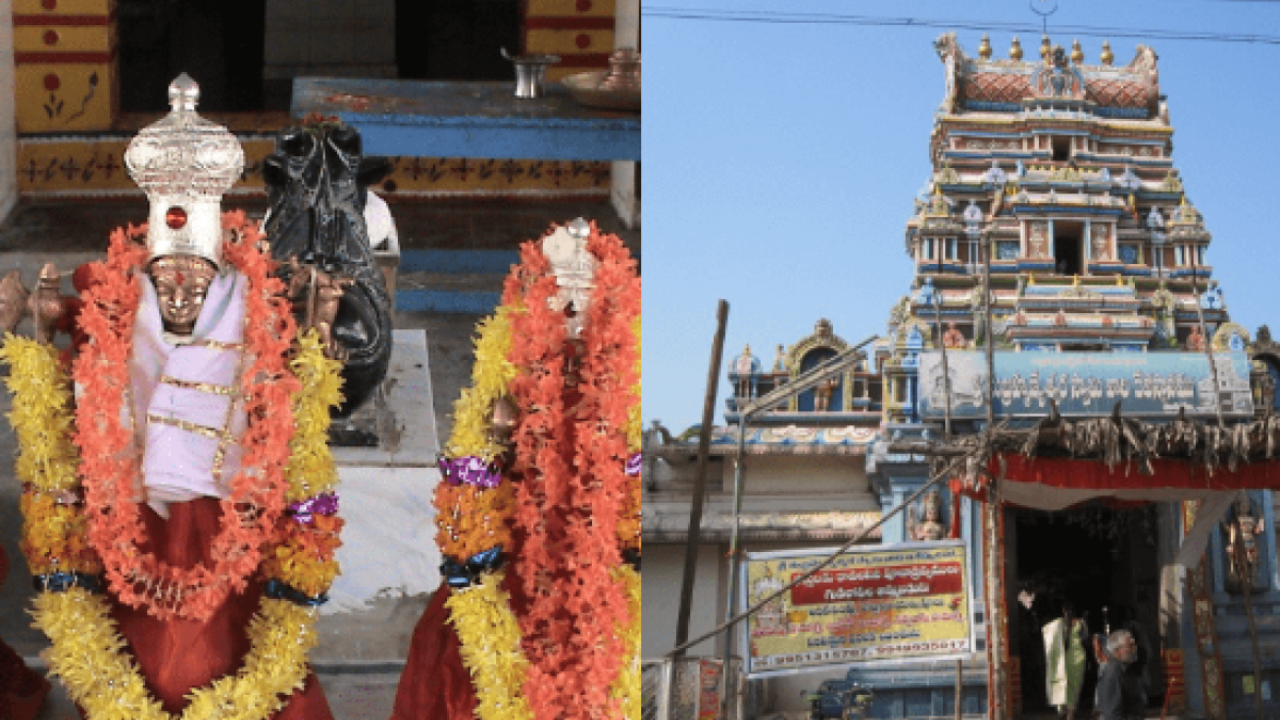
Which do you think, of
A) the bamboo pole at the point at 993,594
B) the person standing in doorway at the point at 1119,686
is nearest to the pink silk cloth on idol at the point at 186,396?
the bamboo pole at the point at 993,594

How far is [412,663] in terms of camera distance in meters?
4.65

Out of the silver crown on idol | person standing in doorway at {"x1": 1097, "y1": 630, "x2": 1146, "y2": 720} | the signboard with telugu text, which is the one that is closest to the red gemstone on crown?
the silver crown on idol

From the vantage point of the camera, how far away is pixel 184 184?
15.1ft

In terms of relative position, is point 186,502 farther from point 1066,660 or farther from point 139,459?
point 1066,660

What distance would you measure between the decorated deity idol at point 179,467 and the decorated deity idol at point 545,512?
300 mm

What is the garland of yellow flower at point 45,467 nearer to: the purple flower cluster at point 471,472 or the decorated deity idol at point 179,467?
the decorated deity idol at point 179,467

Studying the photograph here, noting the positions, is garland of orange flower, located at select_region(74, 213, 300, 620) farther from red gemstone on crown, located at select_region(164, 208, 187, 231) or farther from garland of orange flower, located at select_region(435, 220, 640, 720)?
garland of orange flower, located at select_region(435, 220, 640, 720)

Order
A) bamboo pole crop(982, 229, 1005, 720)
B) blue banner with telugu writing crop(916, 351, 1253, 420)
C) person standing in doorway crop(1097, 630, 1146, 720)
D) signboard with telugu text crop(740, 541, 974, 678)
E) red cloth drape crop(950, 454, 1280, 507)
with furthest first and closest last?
blue banner with telugu writing crop(916, 351, 1253, 420)
bamboo pole crop(982, 229, 1005, 720)
red cloth drape crop(950, 454, 1280, 507)
person standing in doorway crop(1097, 630, 1146, 720)
signboard with telugu text crop(740, 541, 974, 678)

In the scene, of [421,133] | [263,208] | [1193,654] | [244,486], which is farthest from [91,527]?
[1193,654]

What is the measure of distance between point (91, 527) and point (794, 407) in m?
4.76

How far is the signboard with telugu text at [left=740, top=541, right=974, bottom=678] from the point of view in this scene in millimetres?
6559

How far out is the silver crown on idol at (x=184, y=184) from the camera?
4594 mm

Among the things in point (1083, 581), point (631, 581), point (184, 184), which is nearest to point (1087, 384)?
point (1083, 581)

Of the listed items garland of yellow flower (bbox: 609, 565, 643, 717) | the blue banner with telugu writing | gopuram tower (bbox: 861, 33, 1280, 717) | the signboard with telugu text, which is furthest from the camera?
the blue banner with telugu writing
